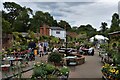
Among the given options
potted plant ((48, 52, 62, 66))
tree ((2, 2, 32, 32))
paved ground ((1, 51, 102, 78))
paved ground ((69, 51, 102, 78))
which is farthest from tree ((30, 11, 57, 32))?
paved ground ((69, 51, 102, 78))

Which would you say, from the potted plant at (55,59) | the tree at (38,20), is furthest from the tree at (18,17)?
the potted plant at (55,59)

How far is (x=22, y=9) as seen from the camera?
47.3 meters

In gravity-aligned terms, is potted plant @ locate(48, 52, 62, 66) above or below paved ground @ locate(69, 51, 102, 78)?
above

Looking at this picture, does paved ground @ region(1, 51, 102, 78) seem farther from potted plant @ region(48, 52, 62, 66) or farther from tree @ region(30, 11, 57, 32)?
tree @ region(30, 11, 57, 32)

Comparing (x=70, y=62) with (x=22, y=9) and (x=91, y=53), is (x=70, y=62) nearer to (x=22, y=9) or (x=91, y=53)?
(x=91, y=53)

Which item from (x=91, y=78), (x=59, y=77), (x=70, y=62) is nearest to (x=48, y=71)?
(x=59, y=77)

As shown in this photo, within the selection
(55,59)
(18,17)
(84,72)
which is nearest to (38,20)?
(18,17)

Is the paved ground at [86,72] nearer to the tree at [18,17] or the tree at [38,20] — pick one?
the tree at [18,17]

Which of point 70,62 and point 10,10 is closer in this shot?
point 70,62

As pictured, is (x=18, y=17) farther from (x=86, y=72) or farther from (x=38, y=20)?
(x=86, y=72)

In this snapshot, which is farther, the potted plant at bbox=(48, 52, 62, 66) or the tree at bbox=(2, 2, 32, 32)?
the tree at bbox=(2, 2, 32, 32)

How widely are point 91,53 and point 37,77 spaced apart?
1323cm

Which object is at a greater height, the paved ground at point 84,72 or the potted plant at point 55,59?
the potted plant at point 55,59

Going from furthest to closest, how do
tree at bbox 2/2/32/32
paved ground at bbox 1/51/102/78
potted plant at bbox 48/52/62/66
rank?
1. tree at bbox 2/2/32/32
2. potted plant at bbox 48/52/62/66
3. paved ground at bbox 1/51/102/78
